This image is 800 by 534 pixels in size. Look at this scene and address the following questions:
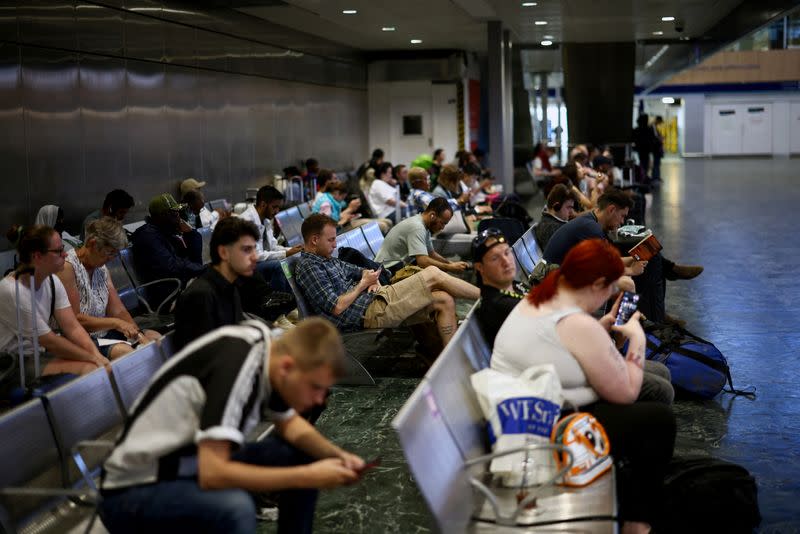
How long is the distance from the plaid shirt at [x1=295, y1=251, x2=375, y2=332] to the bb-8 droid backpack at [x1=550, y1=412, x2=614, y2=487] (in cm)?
307

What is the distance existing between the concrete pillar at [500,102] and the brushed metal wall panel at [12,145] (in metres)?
9.90

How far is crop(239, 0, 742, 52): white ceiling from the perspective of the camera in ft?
49.1

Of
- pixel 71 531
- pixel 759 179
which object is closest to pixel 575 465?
pixel 71 531

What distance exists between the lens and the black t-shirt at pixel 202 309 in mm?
4184

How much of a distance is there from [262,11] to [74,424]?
12.6m

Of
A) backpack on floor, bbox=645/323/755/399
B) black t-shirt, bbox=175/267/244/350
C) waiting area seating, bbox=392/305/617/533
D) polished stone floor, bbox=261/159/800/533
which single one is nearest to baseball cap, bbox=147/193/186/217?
polished stone floor, bbox=261/159/800/533

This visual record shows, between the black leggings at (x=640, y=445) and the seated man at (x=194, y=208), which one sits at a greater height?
the seated man at (x=194, y=208)

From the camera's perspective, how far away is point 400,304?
6578mm

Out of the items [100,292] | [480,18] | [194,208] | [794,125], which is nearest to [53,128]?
[194,208]

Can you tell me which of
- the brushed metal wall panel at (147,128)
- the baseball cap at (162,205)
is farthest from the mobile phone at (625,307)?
the brushed metal wall panel at (147,128)

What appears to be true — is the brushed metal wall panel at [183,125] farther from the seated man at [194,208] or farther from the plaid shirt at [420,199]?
the plaid shirt at [420,199]

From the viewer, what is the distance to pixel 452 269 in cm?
855

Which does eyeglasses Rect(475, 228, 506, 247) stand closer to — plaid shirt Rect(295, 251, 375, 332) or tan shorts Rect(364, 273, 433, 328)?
tan shorts Rect(364, 273, 433, 328)

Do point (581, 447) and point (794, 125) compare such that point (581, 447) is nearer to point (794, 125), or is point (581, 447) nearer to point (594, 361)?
point (594, 361)
